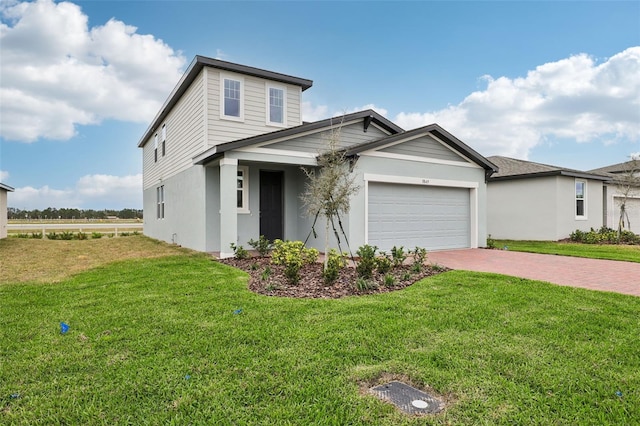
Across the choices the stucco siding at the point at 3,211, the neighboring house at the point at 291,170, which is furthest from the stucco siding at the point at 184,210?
the stucco siding at the point at 3,211

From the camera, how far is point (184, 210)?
13617 millimetres

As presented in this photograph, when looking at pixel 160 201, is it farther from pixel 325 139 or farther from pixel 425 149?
pixel 425 149

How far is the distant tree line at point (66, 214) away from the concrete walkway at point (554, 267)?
37.0m

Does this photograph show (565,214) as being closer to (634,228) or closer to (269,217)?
(634,228)

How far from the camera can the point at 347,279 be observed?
7.11m

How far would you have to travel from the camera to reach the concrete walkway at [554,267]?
22.7ft

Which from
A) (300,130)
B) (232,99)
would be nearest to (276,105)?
(232,99)

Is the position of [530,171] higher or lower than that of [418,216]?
higher

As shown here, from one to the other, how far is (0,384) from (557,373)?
4719 mm

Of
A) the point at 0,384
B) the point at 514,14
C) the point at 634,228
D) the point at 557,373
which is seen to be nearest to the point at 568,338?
the point at 557,373

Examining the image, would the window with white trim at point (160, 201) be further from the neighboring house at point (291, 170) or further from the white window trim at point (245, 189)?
the white window trim at point (245, 189)

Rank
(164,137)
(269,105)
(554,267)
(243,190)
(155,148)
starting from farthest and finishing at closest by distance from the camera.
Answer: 1. (155,148)
2. (164,137)
3. (269,105)
4. (243,190)
5. (554,267)

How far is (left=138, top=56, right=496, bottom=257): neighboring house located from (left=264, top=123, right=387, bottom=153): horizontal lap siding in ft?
0.10

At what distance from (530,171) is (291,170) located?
38.7 ft
